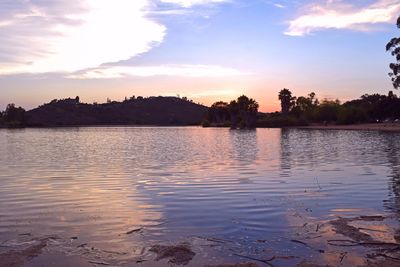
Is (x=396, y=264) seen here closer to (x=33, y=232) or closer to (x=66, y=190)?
(x=33, y=232)

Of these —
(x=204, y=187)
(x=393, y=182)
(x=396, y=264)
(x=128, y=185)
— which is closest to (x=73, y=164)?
(x=128, y=185)

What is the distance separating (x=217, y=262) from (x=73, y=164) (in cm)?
2678

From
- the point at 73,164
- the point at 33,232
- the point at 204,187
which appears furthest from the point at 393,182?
the point at 73,164

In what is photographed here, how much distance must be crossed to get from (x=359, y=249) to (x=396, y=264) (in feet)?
4.49

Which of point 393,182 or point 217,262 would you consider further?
→ point 393,182

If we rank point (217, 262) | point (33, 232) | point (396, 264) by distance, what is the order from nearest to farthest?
point (396, 264), point (217, 262), point (33, 232)

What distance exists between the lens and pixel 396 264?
31.4 feet

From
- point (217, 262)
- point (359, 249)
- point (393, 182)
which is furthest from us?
point (393, 182)

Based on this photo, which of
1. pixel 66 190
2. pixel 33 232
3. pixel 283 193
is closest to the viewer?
pixel 33 232

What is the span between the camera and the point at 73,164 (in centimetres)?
3522

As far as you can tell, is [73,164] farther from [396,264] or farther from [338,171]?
[396,264]

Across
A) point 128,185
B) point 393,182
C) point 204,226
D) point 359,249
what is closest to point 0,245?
point 204,226

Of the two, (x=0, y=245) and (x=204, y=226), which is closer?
(x=0, y=245)

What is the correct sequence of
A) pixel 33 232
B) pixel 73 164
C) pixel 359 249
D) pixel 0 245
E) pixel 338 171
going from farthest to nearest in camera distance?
pixel 73 164, pixel 338 171, pixel 33 232, pixel 0 245, pixel 359 249
